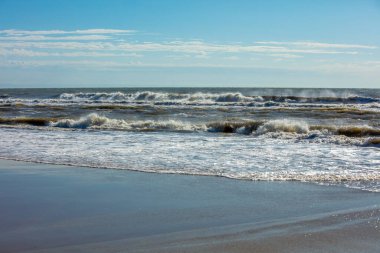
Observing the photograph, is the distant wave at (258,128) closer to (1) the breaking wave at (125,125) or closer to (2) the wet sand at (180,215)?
(1) the breaking wave at (125,125)

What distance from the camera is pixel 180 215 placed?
6684 millimetres

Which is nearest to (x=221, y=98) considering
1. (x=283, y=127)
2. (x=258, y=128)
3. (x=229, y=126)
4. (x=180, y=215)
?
(x=229, y=126)

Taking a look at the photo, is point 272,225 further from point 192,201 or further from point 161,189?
point 161,189

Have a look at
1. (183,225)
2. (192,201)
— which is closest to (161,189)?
(192,201)

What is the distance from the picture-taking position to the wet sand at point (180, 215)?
548 cm

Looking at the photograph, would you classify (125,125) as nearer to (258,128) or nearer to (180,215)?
(258,128)

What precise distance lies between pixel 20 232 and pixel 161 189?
9.75 ft

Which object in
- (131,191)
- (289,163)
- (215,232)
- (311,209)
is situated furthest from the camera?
(289,163)

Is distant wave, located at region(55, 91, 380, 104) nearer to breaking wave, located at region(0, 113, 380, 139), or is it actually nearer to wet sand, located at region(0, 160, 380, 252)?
breaking wave, located at region(0, 113, 380, 139)

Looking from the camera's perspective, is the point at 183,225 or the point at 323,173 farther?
the point at 323,173

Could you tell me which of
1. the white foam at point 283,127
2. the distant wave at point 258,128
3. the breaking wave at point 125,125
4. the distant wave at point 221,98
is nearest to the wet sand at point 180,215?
the distant wave at point 258,128

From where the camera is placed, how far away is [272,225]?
621 centimetres

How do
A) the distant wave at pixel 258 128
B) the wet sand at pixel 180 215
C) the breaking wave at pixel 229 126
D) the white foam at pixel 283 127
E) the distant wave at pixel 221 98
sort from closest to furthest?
the wet sand at pixel 180 215, the distant wave at pixel 258 128, the breaking wave at pixel 229 126, the white foam at pixel 283 127, the distant wave at pixel 221 98

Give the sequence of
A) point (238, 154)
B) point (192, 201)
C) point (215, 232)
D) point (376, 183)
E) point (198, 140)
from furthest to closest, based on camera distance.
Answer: point (198, 140) < point (238, 154) < point (376, 183) < point (192, 201) < point (215, 232)
